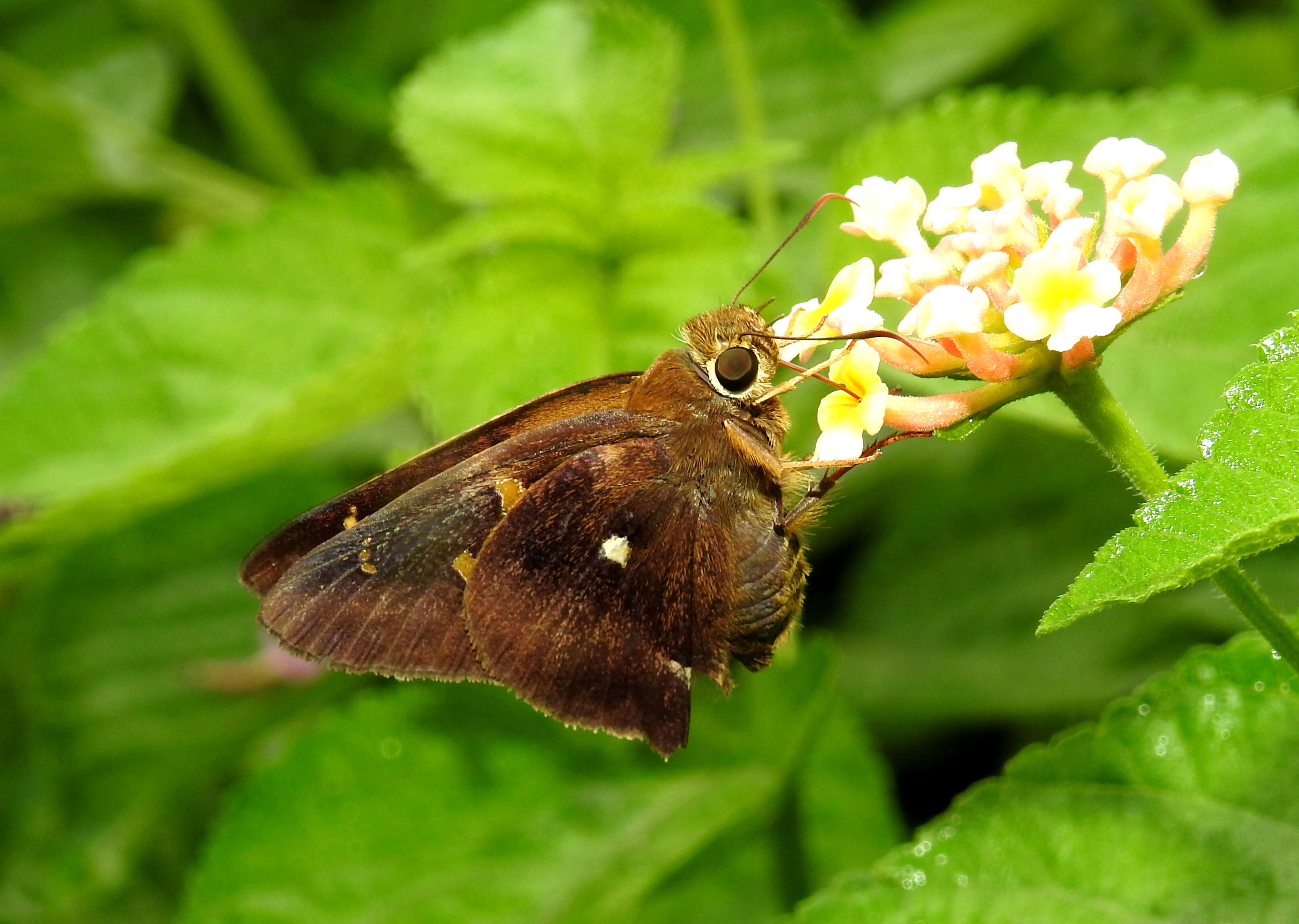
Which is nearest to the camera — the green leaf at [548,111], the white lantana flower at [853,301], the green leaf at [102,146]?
the white lantana flower at [853,301]

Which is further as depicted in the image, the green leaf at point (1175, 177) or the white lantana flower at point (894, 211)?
the green leaf at point (1175, 177)

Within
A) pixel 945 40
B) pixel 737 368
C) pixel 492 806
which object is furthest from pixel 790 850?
pixel 945 40

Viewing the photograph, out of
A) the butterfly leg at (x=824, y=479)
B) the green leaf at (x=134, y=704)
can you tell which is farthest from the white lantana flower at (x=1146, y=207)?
the green leaf at (x=134, y=704)

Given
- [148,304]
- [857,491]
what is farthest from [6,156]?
[857,491]

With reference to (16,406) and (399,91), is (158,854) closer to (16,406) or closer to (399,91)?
(16,406)

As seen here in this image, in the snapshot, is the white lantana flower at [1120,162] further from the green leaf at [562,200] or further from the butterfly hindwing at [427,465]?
the green leaf at [562,200]

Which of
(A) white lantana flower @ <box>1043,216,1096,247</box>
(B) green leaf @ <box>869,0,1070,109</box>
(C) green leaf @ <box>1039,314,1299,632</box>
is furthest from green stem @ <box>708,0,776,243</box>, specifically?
(C) green leaf @ <box>1039,314,1299,632</box>

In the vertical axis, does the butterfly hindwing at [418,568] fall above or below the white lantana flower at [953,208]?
below

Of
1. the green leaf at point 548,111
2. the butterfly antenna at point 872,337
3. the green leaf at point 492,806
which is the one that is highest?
the butterfly antenna at point 872,337

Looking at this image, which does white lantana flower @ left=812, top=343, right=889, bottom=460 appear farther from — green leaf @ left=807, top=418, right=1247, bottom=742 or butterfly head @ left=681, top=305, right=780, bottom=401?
green leaf @ left=807, top=418, right=1247, bottom=742
